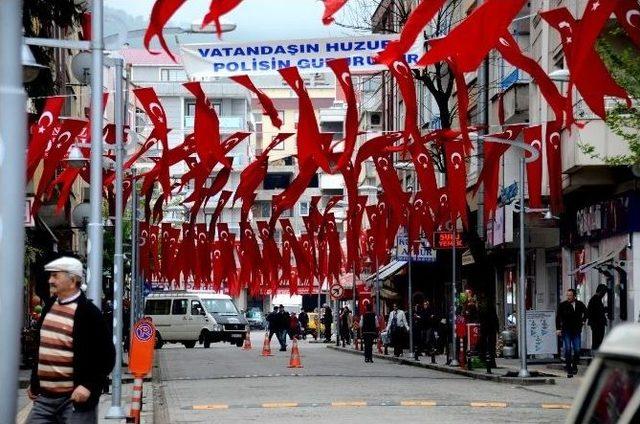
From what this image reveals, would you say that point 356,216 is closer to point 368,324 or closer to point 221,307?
point 368,324

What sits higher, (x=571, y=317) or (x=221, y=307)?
Result: (x=221, y=307)

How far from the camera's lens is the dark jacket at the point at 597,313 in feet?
117

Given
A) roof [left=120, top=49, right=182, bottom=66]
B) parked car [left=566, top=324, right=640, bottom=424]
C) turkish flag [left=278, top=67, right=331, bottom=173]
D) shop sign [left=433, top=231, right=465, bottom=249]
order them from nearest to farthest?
parked car [left=566, top=324, right=640, bottom=424] → turkish flag [left=278, top=67, right=331, bottom=173] → shop sign [left=433, top=231, right=465, bottom=249] → roof [left=120, top=49, right=182, bottom=66]

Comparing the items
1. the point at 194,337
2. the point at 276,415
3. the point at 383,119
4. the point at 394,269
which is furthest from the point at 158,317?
the point at 276,415

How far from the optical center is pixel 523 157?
1364 inches

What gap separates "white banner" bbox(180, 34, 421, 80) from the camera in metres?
18.8

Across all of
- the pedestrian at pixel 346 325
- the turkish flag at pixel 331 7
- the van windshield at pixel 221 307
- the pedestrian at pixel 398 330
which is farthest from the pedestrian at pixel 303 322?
the turkish flag at pixel 331 7

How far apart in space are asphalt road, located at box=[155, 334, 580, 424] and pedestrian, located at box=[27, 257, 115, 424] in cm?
1030

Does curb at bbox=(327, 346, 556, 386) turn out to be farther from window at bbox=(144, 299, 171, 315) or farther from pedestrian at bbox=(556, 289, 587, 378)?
window at bbox=(144, 299, 171, 315)

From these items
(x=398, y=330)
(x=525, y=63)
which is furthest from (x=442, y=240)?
(x=525, y=63)

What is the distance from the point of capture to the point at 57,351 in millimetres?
11414

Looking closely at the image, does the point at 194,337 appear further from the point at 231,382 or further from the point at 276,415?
the point at 276,415

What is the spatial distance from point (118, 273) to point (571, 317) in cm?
1416

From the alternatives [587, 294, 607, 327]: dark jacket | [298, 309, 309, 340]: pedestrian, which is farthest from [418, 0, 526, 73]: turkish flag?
[298, 309, 309, 340]: pedestrian
